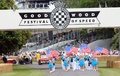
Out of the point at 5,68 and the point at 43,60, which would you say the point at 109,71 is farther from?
the point at 43,60

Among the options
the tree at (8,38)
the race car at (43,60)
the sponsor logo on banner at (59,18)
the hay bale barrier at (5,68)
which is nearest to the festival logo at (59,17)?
the sponsor logo on banner at (59,18)

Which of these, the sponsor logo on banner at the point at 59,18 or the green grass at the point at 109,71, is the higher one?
the sponsor logo on banner at the point at 59,18

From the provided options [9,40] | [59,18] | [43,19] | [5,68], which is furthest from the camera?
[9,40]

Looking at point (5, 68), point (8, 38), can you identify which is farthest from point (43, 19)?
point (8, 38)

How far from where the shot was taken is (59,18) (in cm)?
3500

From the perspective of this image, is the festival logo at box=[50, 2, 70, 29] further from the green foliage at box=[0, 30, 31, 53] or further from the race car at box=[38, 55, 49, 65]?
the race car at box=[38, 55, 49, 65]

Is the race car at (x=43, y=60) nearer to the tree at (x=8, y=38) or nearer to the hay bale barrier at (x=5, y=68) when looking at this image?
the tree at (x=8, y=38)

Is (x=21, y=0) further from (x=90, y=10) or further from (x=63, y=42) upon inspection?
(x=90, y=10)

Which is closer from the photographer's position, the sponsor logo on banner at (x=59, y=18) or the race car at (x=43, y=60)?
the sponsor logo on banner at (x=59, y=18)

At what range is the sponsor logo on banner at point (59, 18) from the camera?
35219mm

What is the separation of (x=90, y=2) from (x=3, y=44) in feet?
95.6

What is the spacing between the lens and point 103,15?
35.9m

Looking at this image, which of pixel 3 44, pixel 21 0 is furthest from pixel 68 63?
pixel 21 0

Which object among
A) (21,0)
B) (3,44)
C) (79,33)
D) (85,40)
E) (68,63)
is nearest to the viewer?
(68,63)
